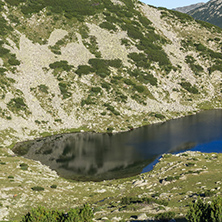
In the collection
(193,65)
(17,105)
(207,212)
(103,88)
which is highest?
(193,65)

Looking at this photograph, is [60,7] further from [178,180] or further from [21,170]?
[178,180]

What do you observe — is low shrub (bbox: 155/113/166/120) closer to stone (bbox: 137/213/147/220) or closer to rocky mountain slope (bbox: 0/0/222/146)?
rocky mountain slope (bbox: 0/0/222/146)

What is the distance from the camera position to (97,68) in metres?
108

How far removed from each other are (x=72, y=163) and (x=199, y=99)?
232 ft

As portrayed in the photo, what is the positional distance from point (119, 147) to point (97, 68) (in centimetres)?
4313

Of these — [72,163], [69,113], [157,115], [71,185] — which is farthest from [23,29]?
[71,185]

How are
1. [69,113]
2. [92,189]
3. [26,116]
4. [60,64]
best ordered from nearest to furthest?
[92,189]
[26,116]
[69,113]
[60,64]

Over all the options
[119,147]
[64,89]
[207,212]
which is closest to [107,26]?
[64,89]

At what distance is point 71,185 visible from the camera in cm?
4884

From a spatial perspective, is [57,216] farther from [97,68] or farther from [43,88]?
[97,68]

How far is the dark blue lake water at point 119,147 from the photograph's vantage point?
5953 cm

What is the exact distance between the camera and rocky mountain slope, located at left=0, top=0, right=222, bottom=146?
294ft

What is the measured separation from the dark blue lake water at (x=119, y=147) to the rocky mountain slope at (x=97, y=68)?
594cm

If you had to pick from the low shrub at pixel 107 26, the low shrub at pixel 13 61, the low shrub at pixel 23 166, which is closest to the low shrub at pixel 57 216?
the low shrub at pixel 23 166
